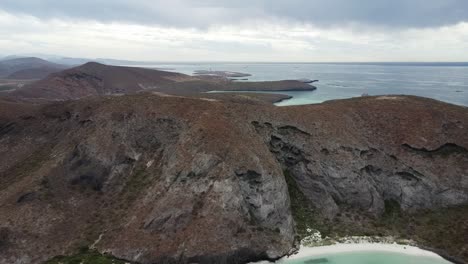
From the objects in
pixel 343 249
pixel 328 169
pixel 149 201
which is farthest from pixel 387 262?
pixel 149 201

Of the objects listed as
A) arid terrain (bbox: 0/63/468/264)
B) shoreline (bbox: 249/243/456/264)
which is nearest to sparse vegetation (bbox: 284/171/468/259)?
arid terrain (bbox: 0/63/468/264)

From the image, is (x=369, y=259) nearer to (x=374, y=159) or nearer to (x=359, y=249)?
(x=359, y=249)

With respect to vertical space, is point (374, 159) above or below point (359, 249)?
above

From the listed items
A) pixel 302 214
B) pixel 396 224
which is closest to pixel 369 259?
pixel 396 224

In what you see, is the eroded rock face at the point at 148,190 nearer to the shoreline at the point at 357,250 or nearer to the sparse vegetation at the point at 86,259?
the sparse vegetation at the point at 86,259

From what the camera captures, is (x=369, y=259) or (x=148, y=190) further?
(x=148, y=190)

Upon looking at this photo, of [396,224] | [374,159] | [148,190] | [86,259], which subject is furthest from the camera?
[374,159]

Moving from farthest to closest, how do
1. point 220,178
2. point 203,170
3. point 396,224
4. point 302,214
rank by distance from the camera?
1. point 302,214
2. point 396,224
3. point 203,170
4. point 220,178
